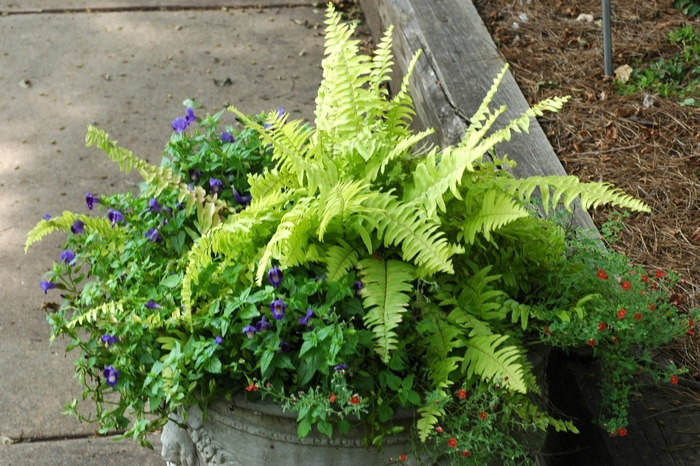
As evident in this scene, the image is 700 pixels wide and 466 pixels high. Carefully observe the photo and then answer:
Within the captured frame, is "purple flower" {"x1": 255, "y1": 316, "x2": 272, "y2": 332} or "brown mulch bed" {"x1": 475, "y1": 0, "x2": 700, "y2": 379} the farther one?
"brown mulch bed" {"x1": 475, "y1": 0, "x2": 700, "y2": 379}

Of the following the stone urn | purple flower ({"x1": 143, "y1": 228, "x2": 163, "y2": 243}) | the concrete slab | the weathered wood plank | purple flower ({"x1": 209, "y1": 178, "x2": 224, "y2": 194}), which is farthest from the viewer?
the weathered wood plank

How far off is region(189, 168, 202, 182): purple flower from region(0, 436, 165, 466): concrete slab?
110 centimetres

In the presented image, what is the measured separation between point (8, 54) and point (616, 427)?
4.75 m

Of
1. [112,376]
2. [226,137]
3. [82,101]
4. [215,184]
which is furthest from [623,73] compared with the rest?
[82,101]

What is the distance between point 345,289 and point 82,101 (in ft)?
11.3

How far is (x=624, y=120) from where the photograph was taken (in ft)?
11.5

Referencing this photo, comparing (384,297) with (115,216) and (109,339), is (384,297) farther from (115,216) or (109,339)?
(115,216)

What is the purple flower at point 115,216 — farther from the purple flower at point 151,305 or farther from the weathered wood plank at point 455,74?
the weathered wood plank at point 455,74

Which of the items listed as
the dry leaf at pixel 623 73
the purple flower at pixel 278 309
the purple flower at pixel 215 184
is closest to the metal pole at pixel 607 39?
the dry leaf at pixel 623 73

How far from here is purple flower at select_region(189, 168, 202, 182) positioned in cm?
252

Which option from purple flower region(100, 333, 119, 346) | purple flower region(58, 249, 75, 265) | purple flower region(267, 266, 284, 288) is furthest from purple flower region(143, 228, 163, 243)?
purple flower region(267, 266, 284, 288)

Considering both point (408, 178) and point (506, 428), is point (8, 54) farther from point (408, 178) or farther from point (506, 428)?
point (506, 428)

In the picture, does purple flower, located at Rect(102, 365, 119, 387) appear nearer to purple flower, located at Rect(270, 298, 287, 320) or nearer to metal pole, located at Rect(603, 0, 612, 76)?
purple flower, located at Rect(270, 298, 287, 320)

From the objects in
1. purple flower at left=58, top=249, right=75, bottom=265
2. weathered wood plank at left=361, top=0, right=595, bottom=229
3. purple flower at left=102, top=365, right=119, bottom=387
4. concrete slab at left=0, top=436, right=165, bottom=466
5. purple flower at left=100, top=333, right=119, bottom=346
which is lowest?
concrete slab at left=0, top=436, right=165, bottom=466
